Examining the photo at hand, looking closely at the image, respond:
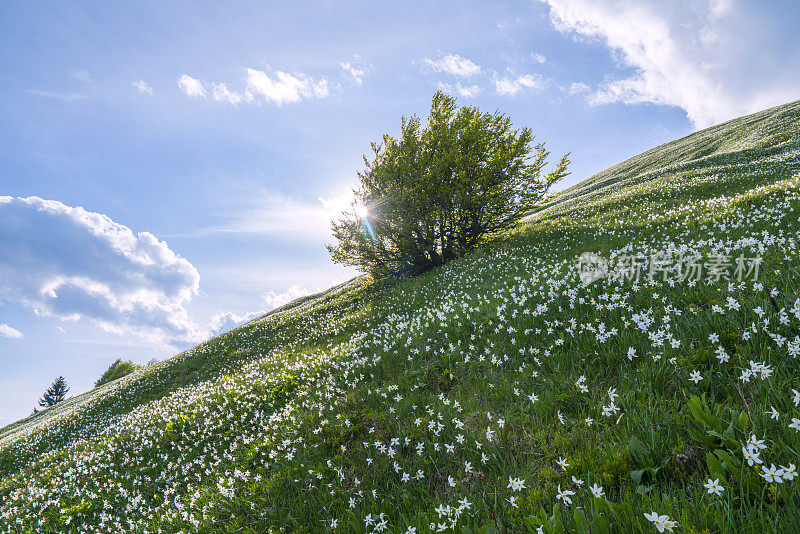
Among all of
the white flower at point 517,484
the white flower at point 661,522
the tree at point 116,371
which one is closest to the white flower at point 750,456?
the white flower at point 661,522

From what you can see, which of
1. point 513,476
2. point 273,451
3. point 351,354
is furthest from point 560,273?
point 273,451

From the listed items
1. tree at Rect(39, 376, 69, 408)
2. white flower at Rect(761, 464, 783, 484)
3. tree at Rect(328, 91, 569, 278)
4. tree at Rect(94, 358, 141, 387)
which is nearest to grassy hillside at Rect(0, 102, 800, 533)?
white flower at Rect(761, 464, 783, 484)

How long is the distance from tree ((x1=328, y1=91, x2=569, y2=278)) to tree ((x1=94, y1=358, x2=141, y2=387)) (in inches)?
2614

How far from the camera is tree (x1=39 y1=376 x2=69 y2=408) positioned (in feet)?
285

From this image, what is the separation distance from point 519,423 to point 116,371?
80345mm

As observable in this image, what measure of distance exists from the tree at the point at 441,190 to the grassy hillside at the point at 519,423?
7124mm

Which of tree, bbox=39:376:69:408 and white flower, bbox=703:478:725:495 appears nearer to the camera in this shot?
white flower, bbox=703:478:725:495

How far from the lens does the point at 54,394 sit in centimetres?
8719

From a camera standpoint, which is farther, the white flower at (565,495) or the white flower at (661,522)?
the white flower at (565,495)

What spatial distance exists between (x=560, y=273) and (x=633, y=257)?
5.67 feet

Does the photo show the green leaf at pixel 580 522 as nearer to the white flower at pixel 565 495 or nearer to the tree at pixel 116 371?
the white flower at pixel 565 495

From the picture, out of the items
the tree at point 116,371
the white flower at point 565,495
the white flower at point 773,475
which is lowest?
the white flower at point 565,495

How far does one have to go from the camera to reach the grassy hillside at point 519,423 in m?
2.74

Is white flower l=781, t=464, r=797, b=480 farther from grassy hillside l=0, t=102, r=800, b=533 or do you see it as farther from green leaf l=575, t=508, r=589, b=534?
green leaf l=575, t=508, r=589, b=534
